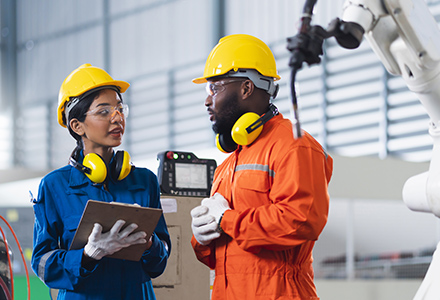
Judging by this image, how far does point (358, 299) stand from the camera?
18.5 feet

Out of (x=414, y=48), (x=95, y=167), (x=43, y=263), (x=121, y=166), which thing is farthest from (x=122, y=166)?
(x=414, y=48)

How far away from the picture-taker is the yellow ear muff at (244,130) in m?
2.22

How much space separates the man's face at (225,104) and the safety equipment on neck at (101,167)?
377 mm

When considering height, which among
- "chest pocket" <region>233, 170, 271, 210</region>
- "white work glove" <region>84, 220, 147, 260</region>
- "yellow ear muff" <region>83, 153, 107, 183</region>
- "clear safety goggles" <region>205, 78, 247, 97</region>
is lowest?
"white work glove" <region>84, 220, 147, 260</region>

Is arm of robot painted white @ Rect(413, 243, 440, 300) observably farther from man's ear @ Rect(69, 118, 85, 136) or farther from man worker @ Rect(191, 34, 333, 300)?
man's ear @ Rect(69, 118, 85, 136)

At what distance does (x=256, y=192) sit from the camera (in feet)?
7.24

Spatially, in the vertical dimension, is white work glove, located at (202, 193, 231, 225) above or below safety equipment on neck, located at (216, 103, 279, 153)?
below

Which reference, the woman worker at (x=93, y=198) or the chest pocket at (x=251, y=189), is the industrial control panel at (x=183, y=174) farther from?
the chest pocket at (x=251, y=189)

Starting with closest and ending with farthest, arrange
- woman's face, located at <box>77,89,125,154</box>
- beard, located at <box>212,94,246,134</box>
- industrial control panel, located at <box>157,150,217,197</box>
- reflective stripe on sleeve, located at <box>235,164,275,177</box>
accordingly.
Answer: reflective stripe on sleeve, located at <box>235,164,275,177</box> → beard, located at <box>212,94,246,134</box> → woman's face, located at <box>77,89,125,154</box> → industrial control panel, located at <box>157,150,217,197</box>

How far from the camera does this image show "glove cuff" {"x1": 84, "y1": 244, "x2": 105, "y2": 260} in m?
2.20

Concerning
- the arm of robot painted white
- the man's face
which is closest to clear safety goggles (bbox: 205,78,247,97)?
the man's face

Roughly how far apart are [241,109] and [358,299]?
380 cm

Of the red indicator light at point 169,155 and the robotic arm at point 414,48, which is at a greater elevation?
the red indicator light at point 169,155

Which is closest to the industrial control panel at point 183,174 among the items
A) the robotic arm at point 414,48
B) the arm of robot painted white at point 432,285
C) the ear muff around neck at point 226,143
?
the ear muff around neck at point 226,143
